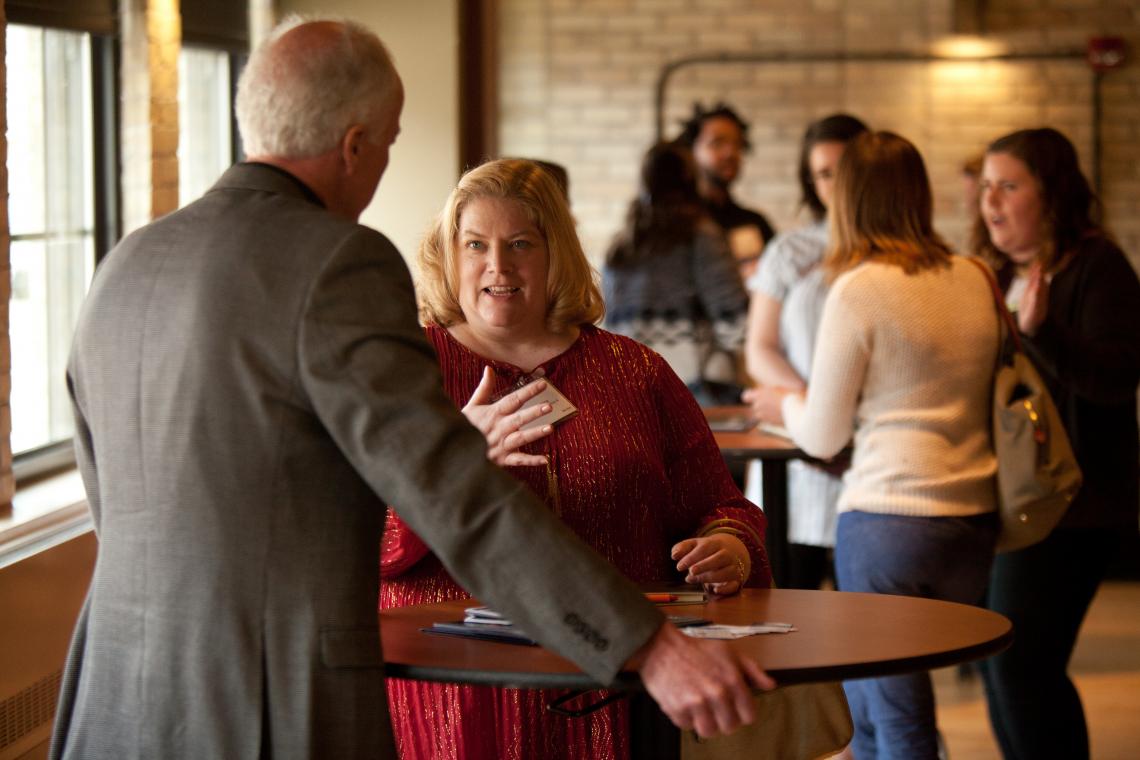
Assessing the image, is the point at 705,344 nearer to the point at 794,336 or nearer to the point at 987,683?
the point at 794,336

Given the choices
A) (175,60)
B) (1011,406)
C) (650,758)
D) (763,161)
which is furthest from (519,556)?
(763,161)

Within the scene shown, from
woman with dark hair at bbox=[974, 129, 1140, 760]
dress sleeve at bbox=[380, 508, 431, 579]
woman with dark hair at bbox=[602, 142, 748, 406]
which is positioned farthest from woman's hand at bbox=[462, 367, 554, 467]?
woman with dark hair at bbox=[602, 142, 748, 406]

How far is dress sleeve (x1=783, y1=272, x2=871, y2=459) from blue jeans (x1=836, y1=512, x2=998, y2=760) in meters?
0.19

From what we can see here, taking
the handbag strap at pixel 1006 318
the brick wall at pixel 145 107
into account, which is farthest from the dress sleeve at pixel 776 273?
the brick wall at pixel 145 107

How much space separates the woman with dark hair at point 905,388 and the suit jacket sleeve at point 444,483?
1622 millimetres

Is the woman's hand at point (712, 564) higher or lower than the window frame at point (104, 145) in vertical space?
lower

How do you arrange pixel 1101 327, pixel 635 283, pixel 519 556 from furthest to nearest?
pixel 635 283, pixel 1101 327, pixel 519 556

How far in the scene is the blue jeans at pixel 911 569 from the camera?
3.10 m

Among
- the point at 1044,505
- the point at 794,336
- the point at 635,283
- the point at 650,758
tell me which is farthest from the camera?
the point at 635,283

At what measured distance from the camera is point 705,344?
502 cm

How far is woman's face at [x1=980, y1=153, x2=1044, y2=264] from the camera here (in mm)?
3418

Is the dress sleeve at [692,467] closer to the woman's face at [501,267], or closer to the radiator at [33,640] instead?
the woman's face at [501,267]

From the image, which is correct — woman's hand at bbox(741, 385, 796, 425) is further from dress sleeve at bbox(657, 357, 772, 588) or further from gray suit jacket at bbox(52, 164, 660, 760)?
gray suit jacket at bbox(52, 164, 660, 760)

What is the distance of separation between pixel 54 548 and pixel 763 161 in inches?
205
